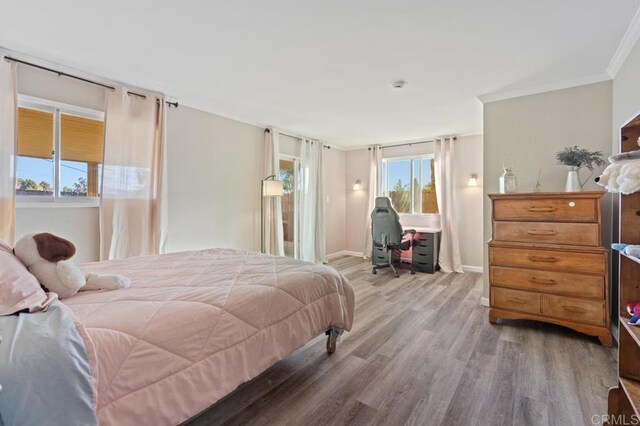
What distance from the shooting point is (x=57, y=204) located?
8.54 feet

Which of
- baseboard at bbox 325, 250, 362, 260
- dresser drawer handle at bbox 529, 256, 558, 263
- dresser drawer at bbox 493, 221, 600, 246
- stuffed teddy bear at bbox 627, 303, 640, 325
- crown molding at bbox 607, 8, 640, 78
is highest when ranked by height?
crown molding at bbox 607, 8, 640, 78

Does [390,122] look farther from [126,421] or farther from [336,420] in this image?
[126,421]

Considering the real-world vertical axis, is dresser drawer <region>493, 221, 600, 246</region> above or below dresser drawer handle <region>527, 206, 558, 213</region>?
below

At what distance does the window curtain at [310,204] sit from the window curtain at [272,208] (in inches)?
26.1

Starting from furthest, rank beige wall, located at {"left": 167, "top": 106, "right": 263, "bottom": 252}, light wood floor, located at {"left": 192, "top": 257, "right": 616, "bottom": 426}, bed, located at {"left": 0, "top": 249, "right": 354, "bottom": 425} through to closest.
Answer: beige wall, located at {"left": 167, "top": 106, "right": 263, "bottom": 252}
light wood floor, located at {"left": 192, "top": 257, "right": 616, "bottom": 426}
bed, located at {"left": 0, "top": 249, "right": 354, "bottom": 425}

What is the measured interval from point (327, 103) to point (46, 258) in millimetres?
3040

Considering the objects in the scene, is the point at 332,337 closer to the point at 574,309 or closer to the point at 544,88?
the point at 574,309

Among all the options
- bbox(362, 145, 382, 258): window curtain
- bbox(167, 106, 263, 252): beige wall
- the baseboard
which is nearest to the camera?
bbox(167, 106, 263, 252): beige wall

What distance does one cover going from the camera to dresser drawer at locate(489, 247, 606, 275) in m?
2.35

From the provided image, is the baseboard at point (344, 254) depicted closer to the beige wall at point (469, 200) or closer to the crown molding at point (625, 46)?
the beige wall at point (469, 200)

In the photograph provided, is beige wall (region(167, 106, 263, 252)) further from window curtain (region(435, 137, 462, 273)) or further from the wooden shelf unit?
the wooden shelf unit

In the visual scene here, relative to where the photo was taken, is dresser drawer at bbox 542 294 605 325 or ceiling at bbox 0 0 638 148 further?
dresser drawer at bbox 542 294 605 325

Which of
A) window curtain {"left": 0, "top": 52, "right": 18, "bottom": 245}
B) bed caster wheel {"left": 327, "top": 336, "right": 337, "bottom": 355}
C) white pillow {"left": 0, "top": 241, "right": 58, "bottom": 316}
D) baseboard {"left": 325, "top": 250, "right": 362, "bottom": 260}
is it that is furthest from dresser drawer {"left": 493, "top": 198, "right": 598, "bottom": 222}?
window curtain {"left": 0, "top": 52, "right": 18, "bottom": 245}

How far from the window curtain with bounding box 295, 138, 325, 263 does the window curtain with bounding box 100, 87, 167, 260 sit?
2.40 meters
